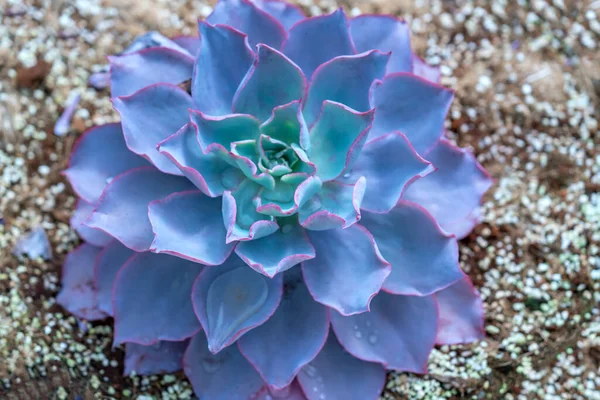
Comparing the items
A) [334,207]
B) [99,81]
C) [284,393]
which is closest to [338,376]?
[284,393]

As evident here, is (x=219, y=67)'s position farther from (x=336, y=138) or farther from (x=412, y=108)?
(x=412, y=108)

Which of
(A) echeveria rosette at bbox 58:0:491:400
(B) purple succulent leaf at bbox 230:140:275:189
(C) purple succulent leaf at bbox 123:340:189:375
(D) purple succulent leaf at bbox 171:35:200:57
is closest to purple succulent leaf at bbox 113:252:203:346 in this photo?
(A) echeveria rosette at bbox 58:0:491:400

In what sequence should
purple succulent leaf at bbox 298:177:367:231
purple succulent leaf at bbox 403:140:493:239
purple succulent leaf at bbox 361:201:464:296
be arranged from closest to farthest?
purple succulent leaf at bbox 298:177:367:231 → purple succulent leaf at bbox 361:201:464:296 → purple succulent leaf at bbox 403:140:493:239

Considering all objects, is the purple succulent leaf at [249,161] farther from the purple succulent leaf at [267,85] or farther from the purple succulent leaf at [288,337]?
the purple succulent leaf at [288,337]

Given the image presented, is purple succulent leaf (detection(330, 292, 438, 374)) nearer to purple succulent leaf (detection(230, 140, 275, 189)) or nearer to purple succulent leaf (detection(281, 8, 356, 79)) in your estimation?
purple succulent leaf (detection(230, 140, 275, 189))

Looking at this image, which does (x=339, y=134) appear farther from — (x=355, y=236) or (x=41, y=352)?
(x=41, y=352)

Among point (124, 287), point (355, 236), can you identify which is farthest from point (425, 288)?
point (124, 287)
